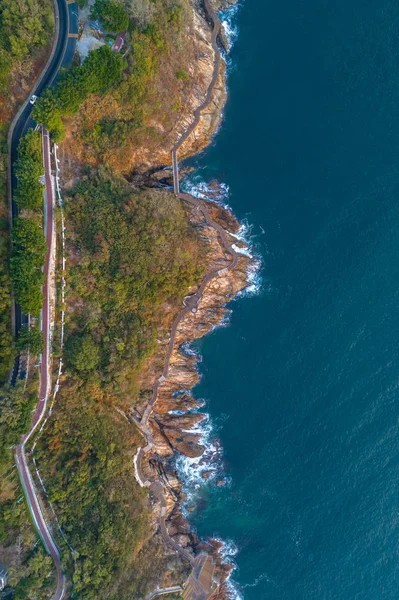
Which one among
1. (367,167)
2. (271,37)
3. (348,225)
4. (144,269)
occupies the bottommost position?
(144,269)

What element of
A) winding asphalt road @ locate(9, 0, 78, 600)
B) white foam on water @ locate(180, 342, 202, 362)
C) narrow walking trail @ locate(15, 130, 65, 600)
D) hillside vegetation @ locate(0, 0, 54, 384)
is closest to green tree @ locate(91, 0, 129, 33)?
winding asphalt road @ locate(9, 0, 78, 600)

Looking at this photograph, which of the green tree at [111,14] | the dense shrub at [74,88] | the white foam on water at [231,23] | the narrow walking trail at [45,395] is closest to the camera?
the dense shrub at [74,88]

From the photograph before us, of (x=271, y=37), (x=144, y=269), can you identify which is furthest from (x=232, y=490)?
(x=271, y=37)

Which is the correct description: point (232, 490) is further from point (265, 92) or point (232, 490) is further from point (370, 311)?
point (265, 92)

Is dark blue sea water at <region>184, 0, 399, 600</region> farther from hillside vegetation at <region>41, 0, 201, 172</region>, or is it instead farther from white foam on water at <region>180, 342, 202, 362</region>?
hillside vegetation at <region>41, 0, 201, 172</region>

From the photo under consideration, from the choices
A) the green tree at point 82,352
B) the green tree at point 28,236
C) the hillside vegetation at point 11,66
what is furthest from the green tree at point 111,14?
the green tree at point 82,352

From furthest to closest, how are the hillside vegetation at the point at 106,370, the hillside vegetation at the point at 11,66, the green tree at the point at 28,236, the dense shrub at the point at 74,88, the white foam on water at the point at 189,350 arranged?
the white foam on water at the point at 189,350 → the hillside vegetation at the point at 106,370 → the dense shrub at the point at 74,88 → the hillside vegetation at the point at 11,66 → the green tree at the point at 28,236

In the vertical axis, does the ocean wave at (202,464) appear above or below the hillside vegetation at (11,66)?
below

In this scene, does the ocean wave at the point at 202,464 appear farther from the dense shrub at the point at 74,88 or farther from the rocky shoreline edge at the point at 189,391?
the dense shrub at the point at 74,88
